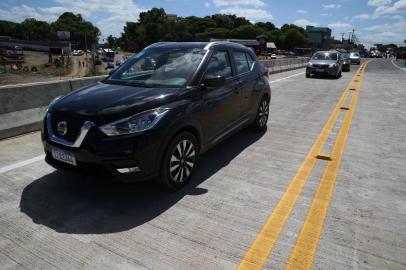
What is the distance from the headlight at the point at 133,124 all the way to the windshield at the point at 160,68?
79 cm

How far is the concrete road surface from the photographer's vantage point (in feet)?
9.85

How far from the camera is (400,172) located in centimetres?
504

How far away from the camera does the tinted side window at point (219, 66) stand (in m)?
4.81

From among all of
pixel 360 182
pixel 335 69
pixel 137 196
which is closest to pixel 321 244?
pixel 360 182

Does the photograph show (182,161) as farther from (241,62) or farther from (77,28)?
(77,28)

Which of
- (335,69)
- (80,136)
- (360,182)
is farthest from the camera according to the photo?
(335,69)

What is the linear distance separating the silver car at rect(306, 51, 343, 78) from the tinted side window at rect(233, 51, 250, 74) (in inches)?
592

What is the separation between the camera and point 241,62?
5973 mm

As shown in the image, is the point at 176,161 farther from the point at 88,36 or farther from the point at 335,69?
the point at 88,36

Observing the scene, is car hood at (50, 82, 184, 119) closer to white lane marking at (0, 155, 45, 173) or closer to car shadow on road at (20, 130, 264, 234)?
car shadow on road at (20, 130, 264, 234)

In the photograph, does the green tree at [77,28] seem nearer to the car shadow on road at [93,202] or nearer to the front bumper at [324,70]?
the front bumper at [324,70]

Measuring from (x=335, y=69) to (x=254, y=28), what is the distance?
141m

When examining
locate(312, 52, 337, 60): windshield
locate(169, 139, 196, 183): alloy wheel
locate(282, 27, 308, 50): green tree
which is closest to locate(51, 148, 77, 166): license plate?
locate(169, 139, 196, 183): alloy wheel

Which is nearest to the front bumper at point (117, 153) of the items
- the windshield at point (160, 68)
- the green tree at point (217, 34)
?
the windshield at point (160, 68)
